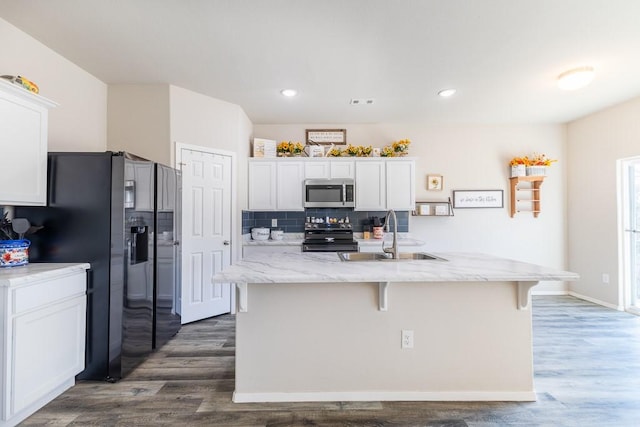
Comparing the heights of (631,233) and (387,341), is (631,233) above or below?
above

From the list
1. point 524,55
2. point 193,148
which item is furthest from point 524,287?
point 193,148

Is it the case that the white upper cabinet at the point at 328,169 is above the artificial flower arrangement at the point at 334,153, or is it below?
below

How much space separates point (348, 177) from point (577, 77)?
2.57m

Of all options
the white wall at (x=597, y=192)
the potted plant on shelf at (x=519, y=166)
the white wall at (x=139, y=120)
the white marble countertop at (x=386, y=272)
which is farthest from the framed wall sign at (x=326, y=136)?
the white wall at (x=597, y=192)

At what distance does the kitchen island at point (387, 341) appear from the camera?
1.99 m

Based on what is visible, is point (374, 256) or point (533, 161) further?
point (533, 161)

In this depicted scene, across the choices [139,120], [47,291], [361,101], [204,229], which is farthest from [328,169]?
[47,291]

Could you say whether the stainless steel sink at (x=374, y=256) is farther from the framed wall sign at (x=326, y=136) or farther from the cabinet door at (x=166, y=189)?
the framed wall sign at (x=326, y=136)

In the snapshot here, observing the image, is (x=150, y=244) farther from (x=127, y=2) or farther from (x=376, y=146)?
(x=376, y=146)

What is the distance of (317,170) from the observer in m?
4.27

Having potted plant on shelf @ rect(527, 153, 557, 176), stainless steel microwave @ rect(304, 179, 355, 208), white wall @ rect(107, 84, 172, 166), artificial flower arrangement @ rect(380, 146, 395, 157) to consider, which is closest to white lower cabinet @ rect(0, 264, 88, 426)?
white wall @ rect(107, 84, 172, 166)

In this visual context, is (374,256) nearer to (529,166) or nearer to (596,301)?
(529,166)

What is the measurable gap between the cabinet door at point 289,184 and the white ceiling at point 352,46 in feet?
2.88

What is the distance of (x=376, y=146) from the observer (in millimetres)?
4648
